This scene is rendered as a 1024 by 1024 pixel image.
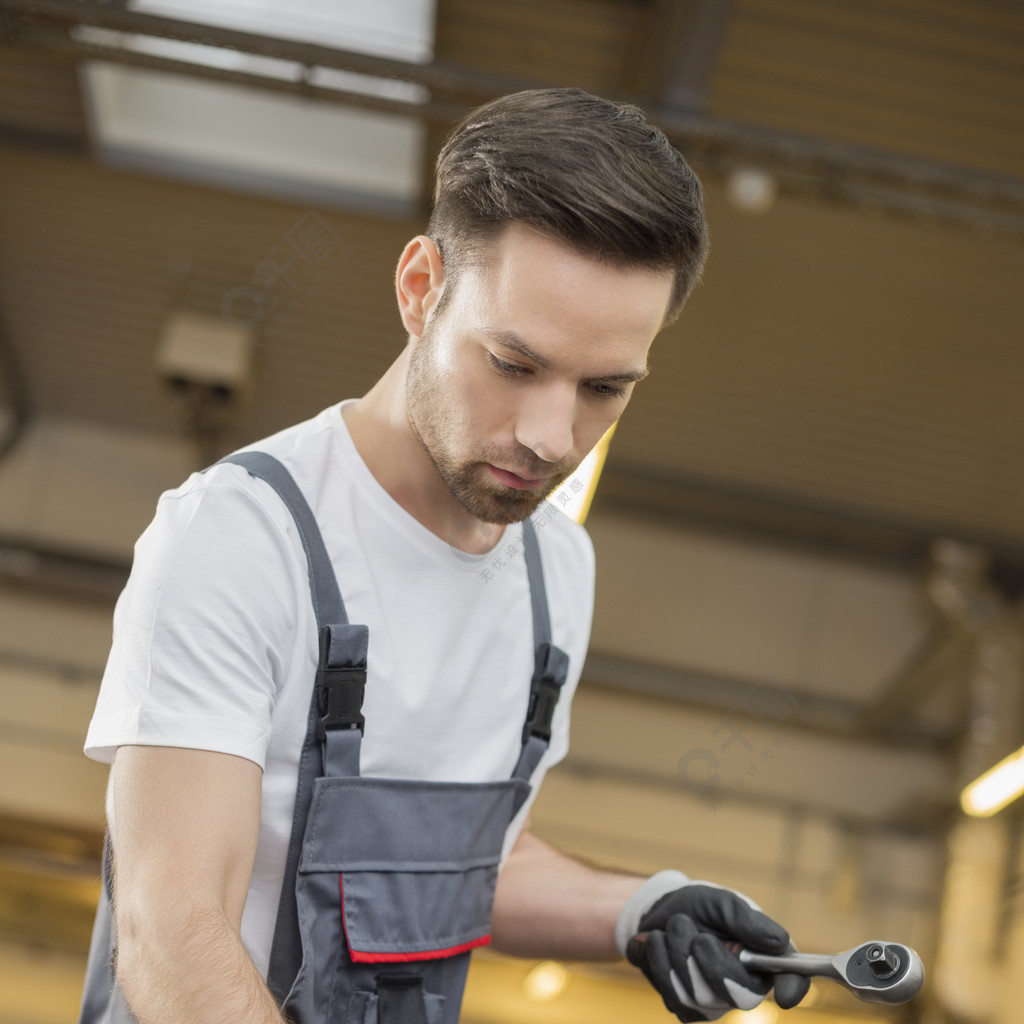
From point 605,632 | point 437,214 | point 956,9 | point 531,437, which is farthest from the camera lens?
point 605,632

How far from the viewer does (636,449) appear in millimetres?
6668

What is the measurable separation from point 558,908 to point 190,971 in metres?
0.63

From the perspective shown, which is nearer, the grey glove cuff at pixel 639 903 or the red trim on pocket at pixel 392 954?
the red trim on pocket at pixel 392 954

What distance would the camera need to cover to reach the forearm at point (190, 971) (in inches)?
40.0

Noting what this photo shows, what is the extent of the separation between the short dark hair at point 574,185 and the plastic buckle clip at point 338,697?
457mm

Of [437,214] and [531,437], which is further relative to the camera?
[437,214]

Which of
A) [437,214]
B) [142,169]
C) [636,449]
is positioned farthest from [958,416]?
[437,214]

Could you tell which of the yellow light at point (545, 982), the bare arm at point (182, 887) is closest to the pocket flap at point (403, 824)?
the bare arm at point (182, 887)

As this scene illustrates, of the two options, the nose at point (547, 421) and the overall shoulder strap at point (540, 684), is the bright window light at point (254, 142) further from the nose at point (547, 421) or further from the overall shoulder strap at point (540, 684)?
the nose at point (547, 421)

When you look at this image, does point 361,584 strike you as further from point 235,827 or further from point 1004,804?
point 1004,804

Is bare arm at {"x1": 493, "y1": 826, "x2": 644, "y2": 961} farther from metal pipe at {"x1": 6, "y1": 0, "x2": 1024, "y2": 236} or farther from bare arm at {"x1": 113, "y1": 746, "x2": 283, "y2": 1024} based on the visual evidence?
metal pipe at {"x1": 6, "y1": 0, "x2": 1024, "y2": 236}

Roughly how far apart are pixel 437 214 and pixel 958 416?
17.1 feet

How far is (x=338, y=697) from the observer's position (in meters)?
1.19

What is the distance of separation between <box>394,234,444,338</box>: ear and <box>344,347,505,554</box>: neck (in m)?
0.04
